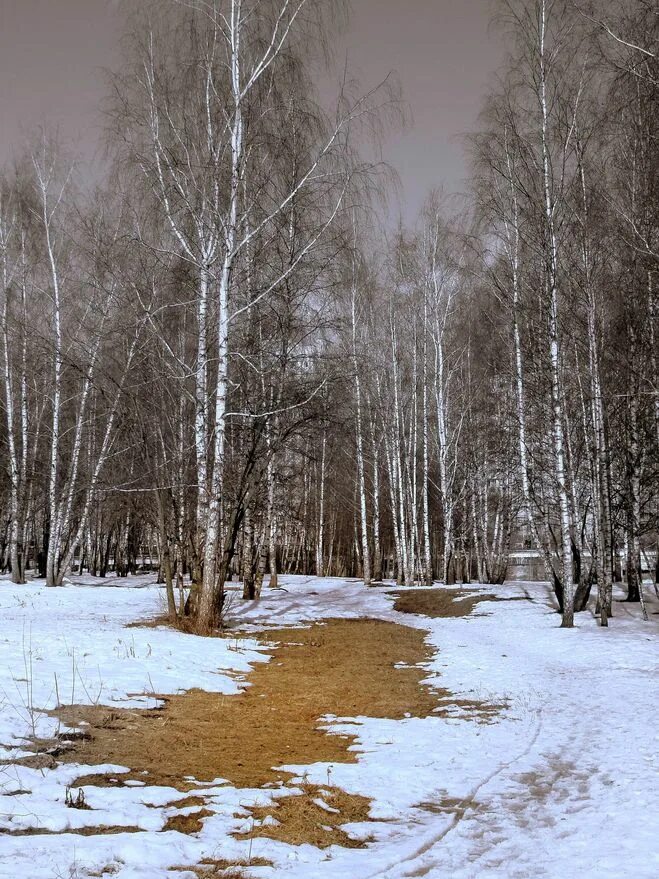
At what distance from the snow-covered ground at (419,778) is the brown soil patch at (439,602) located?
7.41 metres

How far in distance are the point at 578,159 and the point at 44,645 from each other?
12.5 m

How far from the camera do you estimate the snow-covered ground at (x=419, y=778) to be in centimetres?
287

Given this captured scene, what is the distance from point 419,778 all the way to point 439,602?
1470cm

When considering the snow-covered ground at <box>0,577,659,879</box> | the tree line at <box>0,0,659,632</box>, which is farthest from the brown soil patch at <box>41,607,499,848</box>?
the tree line at <box>0,0,659,632</box>

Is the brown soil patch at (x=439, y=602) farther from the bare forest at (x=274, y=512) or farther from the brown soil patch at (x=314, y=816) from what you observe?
the brown soil patch at (x=314, y=816)

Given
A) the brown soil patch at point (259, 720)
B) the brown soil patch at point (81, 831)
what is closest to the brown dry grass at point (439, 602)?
the brown soil patch at point (259, 720)

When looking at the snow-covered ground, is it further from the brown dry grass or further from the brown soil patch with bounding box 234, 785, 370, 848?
the brown dry grass

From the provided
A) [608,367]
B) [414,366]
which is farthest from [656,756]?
[414,366]

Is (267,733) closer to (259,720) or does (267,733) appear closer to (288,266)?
(259,720)

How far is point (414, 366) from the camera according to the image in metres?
25.1

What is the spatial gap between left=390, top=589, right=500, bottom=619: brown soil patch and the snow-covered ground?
24.3 feet

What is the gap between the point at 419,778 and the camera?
165 inches

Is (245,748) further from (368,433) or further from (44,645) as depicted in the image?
(368,433)

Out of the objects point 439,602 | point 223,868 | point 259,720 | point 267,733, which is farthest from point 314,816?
point 439,602
